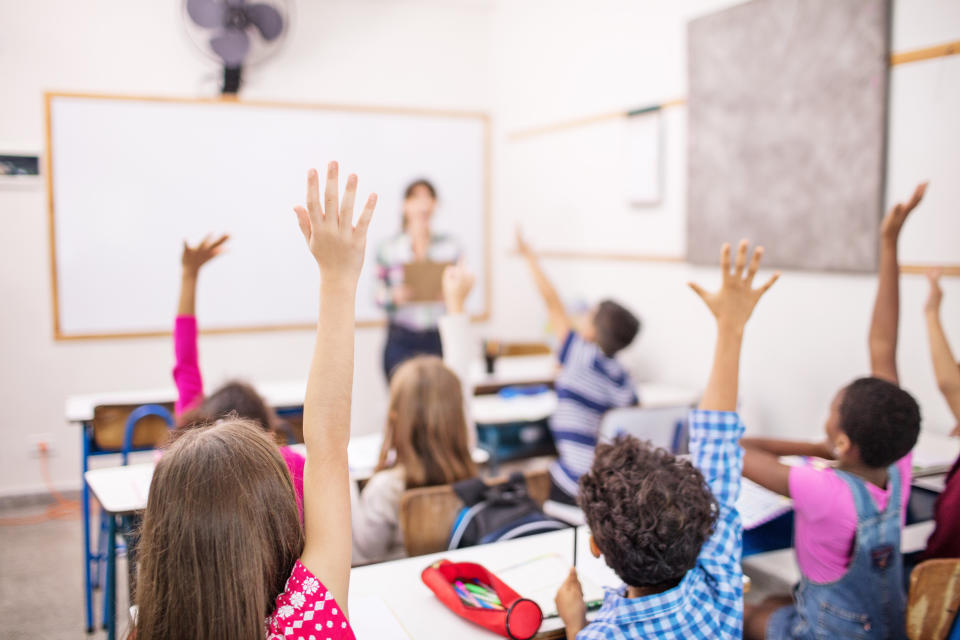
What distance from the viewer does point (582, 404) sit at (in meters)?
2.82

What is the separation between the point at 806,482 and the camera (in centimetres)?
165

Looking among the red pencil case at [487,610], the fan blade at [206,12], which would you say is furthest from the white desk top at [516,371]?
the fan blade at [206,12]

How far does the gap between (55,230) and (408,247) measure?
1901mm

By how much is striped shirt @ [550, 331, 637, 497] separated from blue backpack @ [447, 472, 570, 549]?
90 centimetres

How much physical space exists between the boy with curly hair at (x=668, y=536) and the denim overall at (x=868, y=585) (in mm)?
473

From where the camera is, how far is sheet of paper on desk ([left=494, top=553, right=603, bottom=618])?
1.49 m

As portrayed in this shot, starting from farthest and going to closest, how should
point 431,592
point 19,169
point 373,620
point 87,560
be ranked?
point 19,169, point 87,560, point 431,592, point 373,620

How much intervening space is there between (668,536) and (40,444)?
159 inches

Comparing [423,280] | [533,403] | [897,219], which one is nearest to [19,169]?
[423,280]

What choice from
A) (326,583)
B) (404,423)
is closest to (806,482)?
(404,423)

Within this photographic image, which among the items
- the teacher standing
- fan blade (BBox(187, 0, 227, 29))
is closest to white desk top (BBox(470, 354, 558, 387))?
the teacher standing

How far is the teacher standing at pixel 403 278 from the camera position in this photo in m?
4.38

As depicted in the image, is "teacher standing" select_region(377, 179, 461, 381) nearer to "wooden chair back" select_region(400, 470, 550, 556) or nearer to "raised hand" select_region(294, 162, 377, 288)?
"wooden chair back" select_region(400, 470, 550, 556)

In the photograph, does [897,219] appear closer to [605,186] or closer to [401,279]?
[605,186]
